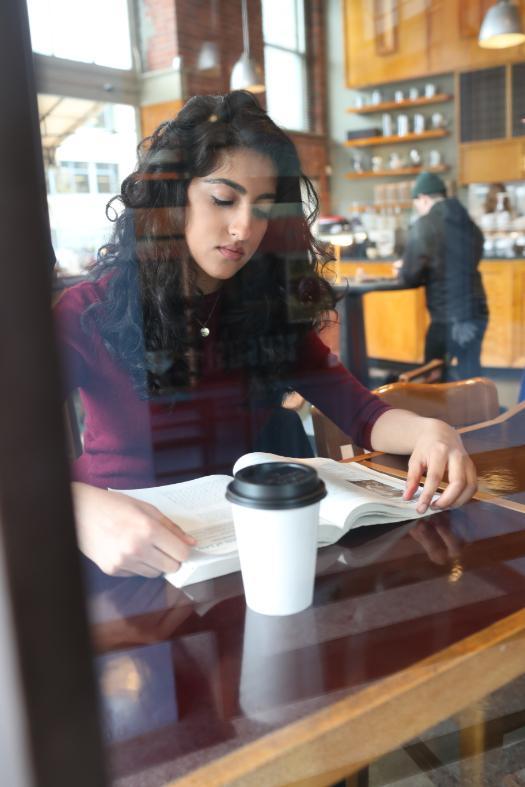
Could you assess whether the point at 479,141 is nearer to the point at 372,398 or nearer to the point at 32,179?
the point at 372,398

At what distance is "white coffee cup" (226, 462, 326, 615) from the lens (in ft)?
1.65

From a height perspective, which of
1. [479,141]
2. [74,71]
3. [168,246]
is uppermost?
[479,141]

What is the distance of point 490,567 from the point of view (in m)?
0.63

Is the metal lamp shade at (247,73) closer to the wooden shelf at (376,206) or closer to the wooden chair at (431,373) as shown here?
the wooden chair at (431,373)

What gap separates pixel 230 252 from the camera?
109 cm

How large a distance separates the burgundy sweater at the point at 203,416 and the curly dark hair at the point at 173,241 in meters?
0.03

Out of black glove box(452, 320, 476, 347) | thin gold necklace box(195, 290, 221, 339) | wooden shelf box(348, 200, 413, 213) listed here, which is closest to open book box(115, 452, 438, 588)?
thin gold necklace box(195, 290, 221, 339)

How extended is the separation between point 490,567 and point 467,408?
2.46ft

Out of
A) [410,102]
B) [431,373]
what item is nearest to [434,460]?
[431,373]

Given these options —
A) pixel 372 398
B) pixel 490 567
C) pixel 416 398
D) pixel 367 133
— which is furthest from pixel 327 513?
pixel 367 133

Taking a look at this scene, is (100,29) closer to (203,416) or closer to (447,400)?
(203,416)

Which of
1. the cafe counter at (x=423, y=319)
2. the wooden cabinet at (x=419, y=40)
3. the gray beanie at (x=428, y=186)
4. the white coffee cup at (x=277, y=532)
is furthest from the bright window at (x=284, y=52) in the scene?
the white coffee cup at (x=277, y=532)

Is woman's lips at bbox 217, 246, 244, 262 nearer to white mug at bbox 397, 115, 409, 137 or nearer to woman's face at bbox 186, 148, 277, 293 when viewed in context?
woman's face at bbox 186, 148, 277, 293

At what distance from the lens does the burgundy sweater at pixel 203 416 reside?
0.99 m
